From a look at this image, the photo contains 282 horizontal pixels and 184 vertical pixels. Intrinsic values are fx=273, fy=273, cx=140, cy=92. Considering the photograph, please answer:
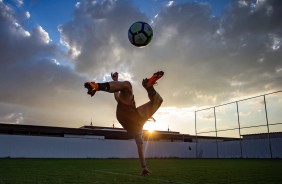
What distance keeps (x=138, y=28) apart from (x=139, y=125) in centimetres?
209

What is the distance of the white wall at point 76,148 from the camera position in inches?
962

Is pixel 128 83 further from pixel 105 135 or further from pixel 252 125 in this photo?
pixel 105 135

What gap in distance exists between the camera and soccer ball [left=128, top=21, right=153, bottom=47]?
589 centimetres

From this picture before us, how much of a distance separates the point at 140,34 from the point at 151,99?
151cm

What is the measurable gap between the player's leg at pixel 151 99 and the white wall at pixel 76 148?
22.2m

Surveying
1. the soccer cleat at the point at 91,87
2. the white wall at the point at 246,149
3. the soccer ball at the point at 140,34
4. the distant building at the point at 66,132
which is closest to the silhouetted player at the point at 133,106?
the soccer cleat at the point at 91,87

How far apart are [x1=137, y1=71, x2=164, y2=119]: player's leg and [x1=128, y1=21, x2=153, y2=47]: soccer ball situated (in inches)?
49.2

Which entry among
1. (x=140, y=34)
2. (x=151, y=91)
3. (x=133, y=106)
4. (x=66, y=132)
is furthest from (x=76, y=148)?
(x=151, y=91)

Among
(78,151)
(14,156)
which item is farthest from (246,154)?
(14,156)

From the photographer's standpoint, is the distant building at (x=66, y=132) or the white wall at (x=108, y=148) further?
the distant building at (x=66, y=132)

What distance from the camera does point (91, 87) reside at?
13.9 ft

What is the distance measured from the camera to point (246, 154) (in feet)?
79.3

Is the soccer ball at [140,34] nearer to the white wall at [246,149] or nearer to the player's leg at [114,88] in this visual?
the player's leg at [114,88]

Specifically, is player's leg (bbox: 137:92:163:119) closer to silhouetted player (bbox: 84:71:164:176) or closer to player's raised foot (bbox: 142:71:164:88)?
silhouetted player (bbox: 84:71:164:176)
